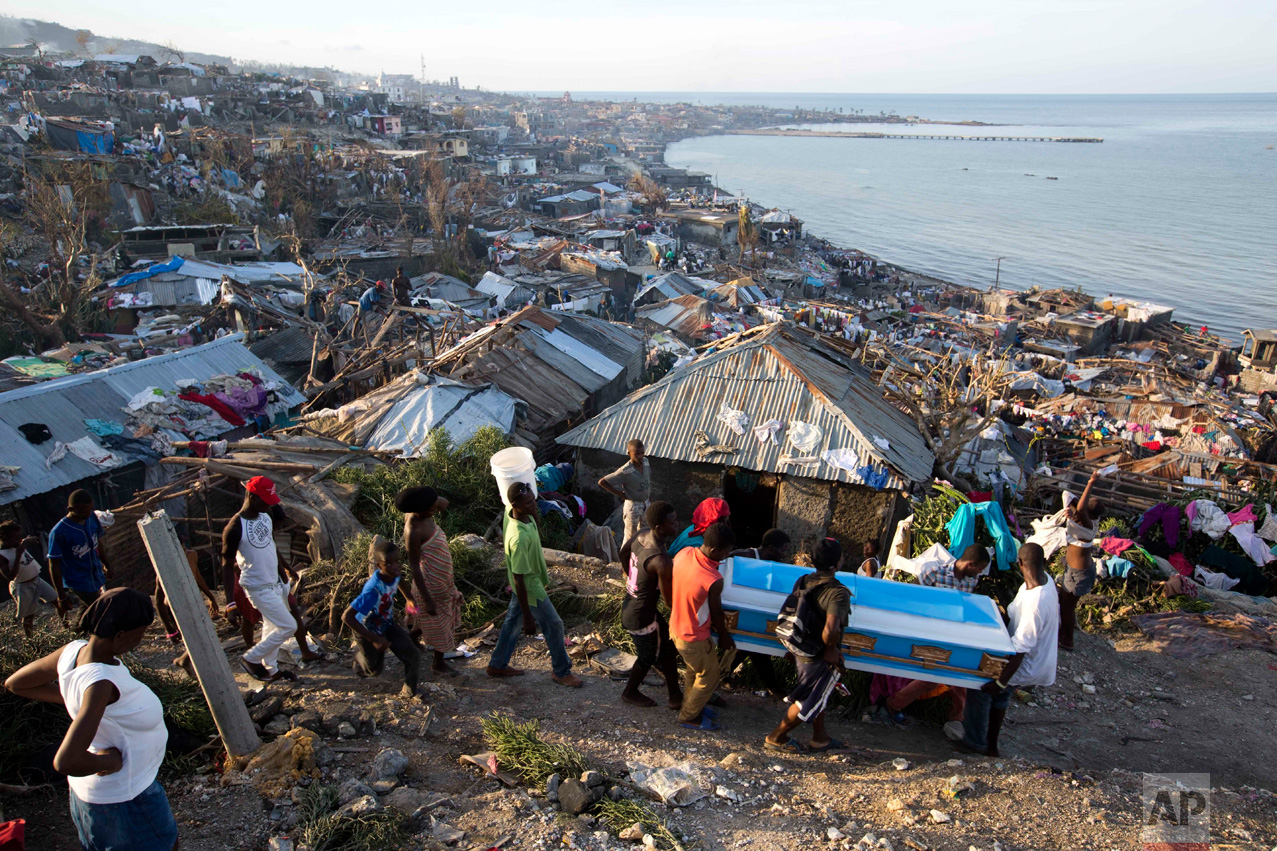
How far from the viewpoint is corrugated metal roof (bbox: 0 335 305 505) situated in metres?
8.40

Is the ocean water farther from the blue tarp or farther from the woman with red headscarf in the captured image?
the blue tarp

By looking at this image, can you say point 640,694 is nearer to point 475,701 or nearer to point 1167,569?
point 475,701

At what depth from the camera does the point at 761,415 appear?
923 cm

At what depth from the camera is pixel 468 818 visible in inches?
141

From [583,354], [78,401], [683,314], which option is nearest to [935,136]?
[683,314]

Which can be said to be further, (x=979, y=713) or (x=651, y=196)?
(x=651, y=196)

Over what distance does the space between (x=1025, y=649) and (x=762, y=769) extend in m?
1.68

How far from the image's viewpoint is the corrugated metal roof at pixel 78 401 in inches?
331

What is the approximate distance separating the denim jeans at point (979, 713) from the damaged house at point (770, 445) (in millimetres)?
3942

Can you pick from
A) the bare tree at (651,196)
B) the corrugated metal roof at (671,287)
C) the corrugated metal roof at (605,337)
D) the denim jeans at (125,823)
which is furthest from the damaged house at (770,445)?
the bare tree at (651,196)

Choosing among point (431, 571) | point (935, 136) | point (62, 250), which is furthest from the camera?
point (935, 136)

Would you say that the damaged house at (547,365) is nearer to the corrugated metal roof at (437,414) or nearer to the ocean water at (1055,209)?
the corrugated metal roof at (437,414)

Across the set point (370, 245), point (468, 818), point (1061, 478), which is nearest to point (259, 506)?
point (468, 818)

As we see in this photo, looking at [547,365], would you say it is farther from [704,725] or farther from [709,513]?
[704,725]
